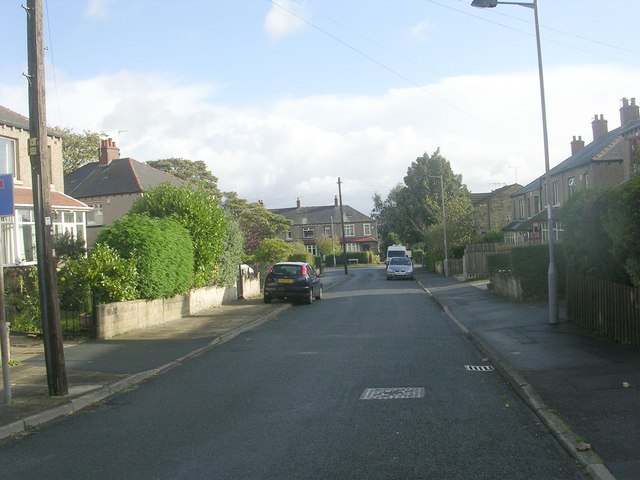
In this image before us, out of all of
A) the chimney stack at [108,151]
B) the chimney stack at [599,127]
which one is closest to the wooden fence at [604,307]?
the chimney stack at [599,127]

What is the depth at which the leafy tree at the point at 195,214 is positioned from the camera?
23.0m

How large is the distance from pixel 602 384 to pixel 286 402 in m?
4.10

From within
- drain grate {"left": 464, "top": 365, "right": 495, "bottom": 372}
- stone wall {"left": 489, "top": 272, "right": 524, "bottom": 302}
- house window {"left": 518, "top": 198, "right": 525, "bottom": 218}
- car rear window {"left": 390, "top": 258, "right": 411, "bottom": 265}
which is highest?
house window {"left": 518, "top": 198, "right": 525, "bottom": 218}

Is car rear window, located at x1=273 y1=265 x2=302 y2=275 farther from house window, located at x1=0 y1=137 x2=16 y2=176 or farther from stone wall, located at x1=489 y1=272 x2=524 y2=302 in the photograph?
house window, located at x1=0 y1=137 x2=16 y2=176

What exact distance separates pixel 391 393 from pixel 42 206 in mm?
5447

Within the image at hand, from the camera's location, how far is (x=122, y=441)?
23.6 feet

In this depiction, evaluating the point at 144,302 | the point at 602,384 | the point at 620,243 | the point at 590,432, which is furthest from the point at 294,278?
the point at 590,432

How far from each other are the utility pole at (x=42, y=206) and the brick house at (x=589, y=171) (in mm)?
22414

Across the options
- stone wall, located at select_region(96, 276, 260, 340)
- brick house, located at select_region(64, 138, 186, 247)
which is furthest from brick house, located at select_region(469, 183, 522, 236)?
stone wall, located at select_region(96, 276, 260, 340)

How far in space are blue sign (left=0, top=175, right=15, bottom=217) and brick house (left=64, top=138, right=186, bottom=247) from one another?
1272 inches

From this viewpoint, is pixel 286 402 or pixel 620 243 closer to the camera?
pixel 286 402

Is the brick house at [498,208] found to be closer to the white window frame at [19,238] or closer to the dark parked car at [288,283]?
the dark parked car at [288,283]

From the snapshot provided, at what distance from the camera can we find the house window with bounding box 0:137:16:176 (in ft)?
84.1

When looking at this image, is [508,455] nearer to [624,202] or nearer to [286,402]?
[286,402]
